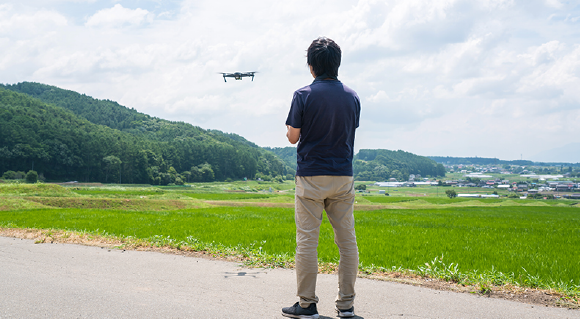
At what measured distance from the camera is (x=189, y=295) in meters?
4.49

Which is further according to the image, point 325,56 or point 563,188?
point 563,188

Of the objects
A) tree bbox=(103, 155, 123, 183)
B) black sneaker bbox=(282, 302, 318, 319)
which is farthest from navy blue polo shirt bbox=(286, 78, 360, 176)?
tree bbox=(103, 155, 123, 183)

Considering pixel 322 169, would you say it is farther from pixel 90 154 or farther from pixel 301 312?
pixel 90 154

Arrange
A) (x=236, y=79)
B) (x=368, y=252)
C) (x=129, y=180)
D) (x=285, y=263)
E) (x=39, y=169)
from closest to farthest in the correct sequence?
(x=285, y=263) → (x=368, y=252) → (x=236, y=79) → (x=39, y=169) → (x=129, y=180)

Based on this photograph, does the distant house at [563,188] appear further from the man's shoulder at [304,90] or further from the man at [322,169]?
the man's shoulder at [304,90]

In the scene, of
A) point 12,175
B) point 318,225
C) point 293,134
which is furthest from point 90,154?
point 318,225

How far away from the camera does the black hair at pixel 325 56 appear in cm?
386

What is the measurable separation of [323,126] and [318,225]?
0.99 metres

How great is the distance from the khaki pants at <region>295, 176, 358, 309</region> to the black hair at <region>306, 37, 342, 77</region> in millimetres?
1117

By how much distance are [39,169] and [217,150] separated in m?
60.5

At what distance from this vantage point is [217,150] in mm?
141000

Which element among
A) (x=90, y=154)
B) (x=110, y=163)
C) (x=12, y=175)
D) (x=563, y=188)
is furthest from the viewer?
(x=563, y=188)

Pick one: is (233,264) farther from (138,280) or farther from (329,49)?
(329,49)

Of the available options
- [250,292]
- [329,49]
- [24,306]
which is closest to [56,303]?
[24,306]
